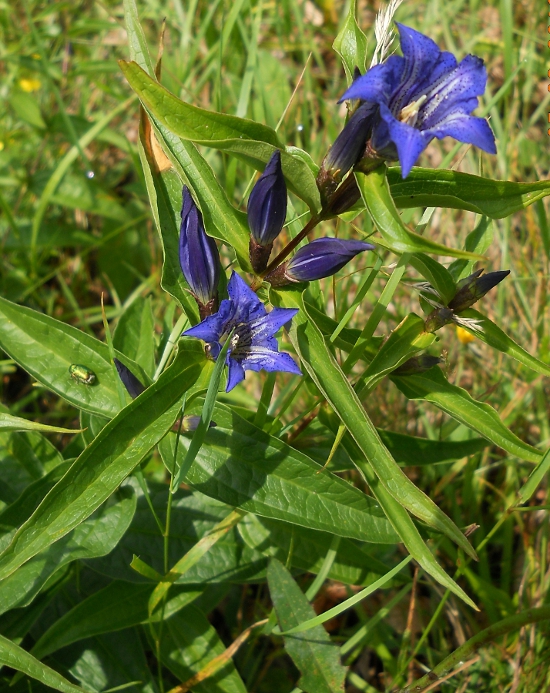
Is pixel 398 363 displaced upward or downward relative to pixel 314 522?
upward

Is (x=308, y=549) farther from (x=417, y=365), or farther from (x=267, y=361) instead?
(x=267, y=361)

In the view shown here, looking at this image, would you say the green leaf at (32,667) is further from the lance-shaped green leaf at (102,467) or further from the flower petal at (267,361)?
the flower petal at (267,361)

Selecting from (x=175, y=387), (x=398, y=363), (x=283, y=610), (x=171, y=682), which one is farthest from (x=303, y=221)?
(x=171, y=682)

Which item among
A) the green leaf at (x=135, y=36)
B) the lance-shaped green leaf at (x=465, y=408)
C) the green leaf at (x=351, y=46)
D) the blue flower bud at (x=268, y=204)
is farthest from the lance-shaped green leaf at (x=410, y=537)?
the green leaf at (x=135, y=36)

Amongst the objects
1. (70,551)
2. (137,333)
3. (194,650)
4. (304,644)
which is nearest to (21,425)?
(70,551)

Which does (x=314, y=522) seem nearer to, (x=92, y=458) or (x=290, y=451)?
(x=290, y=451)

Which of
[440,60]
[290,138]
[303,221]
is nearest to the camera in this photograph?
[440,60]

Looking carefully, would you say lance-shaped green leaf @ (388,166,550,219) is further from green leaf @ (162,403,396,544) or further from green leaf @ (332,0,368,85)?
green leaf @ (162,403,396,544)
